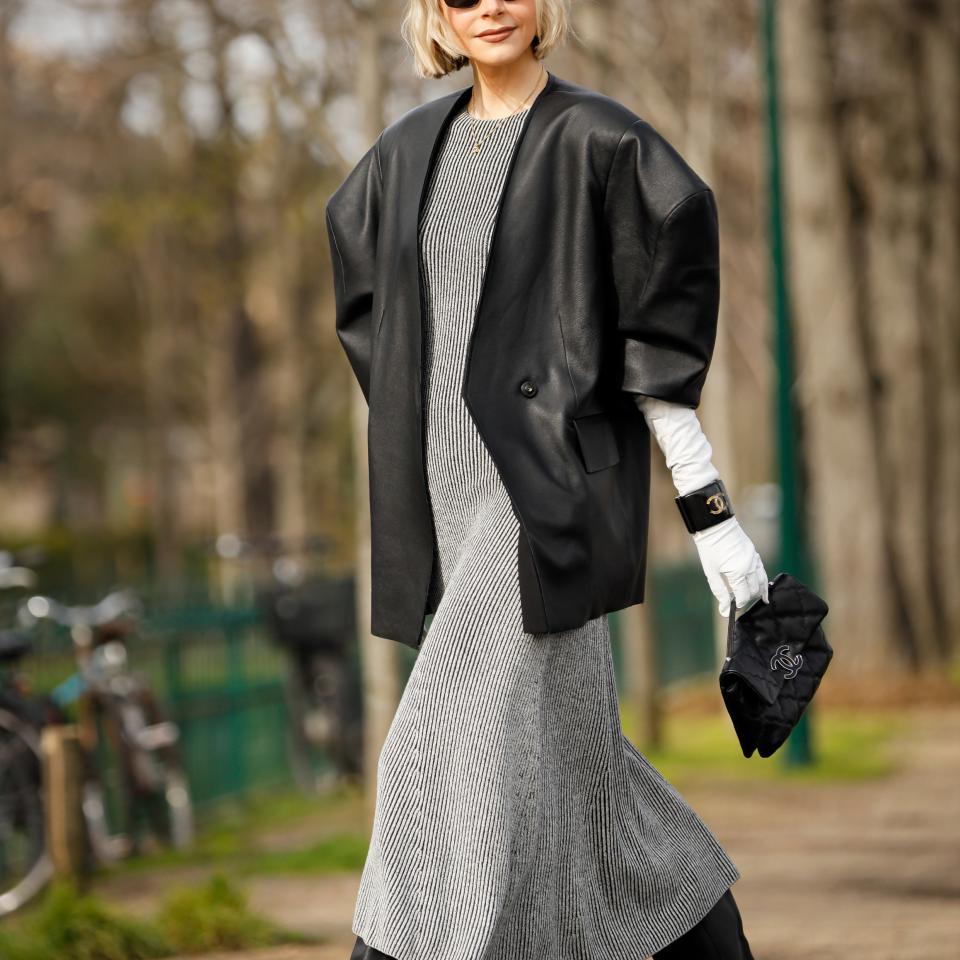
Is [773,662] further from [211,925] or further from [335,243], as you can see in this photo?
[211,925]

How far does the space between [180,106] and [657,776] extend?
17707mm

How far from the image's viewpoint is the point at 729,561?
10.8 feet

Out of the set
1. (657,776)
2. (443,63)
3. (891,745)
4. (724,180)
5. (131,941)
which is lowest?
(891,745)

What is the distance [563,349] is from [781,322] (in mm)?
8135

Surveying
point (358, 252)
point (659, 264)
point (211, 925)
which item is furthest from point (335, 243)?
point (211, 925)

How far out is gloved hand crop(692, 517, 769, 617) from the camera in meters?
3.28

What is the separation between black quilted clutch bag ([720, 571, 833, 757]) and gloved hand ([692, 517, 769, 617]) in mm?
28

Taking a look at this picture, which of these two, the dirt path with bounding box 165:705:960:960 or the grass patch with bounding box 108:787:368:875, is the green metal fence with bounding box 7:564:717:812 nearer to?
the grass patch with bounding box 108:787:368:875

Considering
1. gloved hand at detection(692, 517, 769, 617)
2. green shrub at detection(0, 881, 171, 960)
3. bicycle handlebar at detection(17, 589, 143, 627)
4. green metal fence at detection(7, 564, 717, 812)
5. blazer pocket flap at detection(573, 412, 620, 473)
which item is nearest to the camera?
blazer pocket flap at detection(573, 412, 620, 473)

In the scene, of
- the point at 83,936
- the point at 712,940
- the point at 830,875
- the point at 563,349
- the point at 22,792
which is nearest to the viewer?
the point at 563,349

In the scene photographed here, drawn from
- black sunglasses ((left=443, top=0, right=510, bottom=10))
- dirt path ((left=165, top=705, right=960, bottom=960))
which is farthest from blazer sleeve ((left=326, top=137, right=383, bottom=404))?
dirt path ((left=165, top=705, right=960, bottom=960))

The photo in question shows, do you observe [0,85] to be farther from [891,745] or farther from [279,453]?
[279,453]

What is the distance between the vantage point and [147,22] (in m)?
16.4

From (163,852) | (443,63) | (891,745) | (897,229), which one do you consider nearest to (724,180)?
(897,229)
